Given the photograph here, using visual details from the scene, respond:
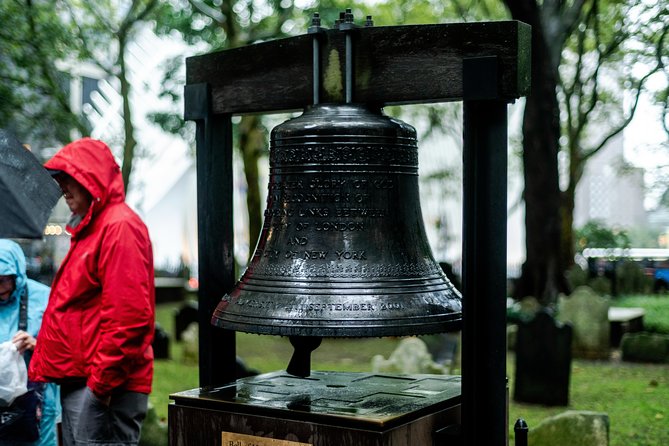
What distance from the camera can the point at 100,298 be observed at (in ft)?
14.3

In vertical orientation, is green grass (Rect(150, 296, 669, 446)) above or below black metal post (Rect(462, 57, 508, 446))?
below

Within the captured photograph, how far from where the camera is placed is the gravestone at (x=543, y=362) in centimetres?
938

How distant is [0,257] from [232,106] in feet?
5.87

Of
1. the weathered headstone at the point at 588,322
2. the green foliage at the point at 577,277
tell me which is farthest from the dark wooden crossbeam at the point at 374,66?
the green foliage at the point at 577,277

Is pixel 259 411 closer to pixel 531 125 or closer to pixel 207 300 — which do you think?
pixel 207 300

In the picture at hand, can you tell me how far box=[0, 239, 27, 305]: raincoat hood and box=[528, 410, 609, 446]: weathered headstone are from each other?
354cm

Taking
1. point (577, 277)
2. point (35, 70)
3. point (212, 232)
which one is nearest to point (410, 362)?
point (212, 232)

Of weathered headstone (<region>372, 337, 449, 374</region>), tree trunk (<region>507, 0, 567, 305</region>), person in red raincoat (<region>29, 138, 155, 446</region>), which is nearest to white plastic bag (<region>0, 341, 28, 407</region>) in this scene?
person in red raincoat (<region>29, 138, 155, 446</region>)

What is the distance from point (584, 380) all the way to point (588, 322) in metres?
2.04

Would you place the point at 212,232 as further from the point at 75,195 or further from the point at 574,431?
the point at 574,431

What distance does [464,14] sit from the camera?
20719 mm

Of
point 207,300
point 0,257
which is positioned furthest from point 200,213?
point 0,257

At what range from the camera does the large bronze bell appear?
345 cm

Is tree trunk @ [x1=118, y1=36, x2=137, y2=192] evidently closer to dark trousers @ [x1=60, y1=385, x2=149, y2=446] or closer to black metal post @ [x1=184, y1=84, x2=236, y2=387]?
dark trousers @ [x1=60, y1=385, x2=149, y2=446]
